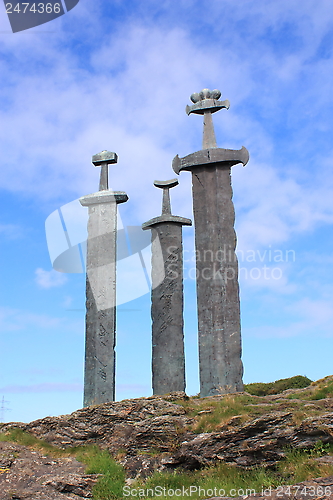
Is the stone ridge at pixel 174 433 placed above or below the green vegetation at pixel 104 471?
above

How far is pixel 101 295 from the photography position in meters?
16.0

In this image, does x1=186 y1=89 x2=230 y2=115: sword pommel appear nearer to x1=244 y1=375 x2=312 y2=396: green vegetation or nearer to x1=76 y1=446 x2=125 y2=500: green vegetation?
x1=244 y1=375 x2=312 y2=396: green vegetation

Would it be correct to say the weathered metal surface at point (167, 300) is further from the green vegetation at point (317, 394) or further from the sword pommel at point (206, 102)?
the green vegetation at point (317, 394)

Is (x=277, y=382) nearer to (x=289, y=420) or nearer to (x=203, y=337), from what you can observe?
(x=203, y=337)

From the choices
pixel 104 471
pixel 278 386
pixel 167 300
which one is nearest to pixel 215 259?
pixel 167 300

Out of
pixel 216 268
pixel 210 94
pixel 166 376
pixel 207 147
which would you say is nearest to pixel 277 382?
pixel 166 376

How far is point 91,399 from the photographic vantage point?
597 inches

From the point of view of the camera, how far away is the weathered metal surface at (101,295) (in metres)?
15.3

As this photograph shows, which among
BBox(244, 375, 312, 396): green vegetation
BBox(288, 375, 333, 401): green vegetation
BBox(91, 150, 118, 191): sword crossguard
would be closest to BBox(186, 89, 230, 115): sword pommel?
BBox(91, 150, 118, 191): sword crossguard

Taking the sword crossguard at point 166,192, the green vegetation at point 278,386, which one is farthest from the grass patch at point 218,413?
the sword crossguard at point 166,192

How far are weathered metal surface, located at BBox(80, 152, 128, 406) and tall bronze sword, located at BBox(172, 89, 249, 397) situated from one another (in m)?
2.64

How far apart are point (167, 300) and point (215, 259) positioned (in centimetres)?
254

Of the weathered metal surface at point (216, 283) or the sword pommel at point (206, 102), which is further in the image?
the sword pommel at point (206, 102)

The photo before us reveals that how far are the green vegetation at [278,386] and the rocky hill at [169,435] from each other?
16.6ft
